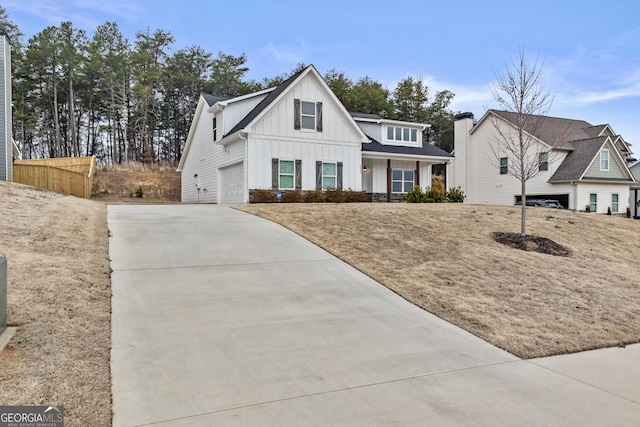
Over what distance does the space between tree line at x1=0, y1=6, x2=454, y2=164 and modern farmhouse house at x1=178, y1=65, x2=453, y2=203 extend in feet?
54.7

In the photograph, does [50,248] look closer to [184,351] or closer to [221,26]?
[184,351]

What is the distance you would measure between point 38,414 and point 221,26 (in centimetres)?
1996

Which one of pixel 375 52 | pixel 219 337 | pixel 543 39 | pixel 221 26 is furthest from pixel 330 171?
pixel 219 337

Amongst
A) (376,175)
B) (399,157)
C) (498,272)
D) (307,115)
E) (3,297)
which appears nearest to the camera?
(3,297)

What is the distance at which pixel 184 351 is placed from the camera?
4.29 metres

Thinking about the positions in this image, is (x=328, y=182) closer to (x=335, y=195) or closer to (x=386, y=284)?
(x=335, y=195)

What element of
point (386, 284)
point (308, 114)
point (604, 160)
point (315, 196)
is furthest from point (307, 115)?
point (604, 160)

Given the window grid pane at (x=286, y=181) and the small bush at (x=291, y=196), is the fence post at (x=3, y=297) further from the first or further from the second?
the window grid pane at (x=286, y=181)

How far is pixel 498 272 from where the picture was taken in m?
7.78

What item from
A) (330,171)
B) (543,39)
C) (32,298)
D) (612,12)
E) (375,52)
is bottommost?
(32,298)

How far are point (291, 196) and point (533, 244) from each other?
10.9 meters
